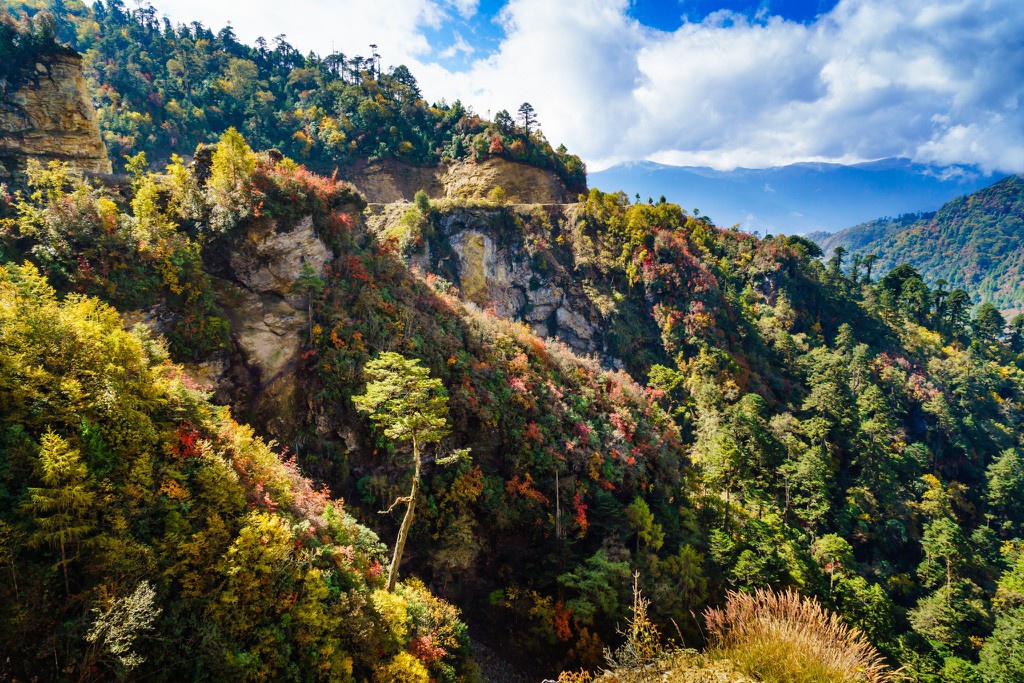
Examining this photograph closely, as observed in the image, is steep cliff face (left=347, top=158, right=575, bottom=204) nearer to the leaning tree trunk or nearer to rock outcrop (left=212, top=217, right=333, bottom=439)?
rock outcrop (left=212, top=217, right=333, bottom=439)

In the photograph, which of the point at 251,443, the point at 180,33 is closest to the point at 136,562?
the point at 251,443

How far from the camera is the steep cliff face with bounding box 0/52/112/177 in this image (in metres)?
19.2

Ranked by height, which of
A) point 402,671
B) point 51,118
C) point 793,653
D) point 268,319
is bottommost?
point 402,671

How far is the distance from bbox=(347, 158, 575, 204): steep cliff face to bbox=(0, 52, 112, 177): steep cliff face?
96.8 feet

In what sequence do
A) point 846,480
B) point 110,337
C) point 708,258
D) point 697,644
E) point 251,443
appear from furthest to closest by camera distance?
point 708,258, point 846,480, point 697,644, point 251,443, point 110,337

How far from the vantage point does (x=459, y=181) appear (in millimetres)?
50844

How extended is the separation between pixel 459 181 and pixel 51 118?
3570 cm

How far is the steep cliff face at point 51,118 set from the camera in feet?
63.1

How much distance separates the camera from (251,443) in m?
11.4

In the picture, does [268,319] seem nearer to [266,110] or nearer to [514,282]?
[514,282]

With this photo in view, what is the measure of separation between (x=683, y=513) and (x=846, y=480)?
22.2 metres

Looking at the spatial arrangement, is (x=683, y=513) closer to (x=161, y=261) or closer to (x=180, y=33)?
(x=161, y=261)

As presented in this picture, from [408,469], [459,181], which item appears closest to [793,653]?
[408,469]

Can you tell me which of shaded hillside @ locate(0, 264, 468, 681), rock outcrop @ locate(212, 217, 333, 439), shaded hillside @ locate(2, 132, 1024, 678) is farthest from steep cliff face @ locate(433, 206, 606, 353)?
shaded hillside @ locate(0, 264, 468, 681)
